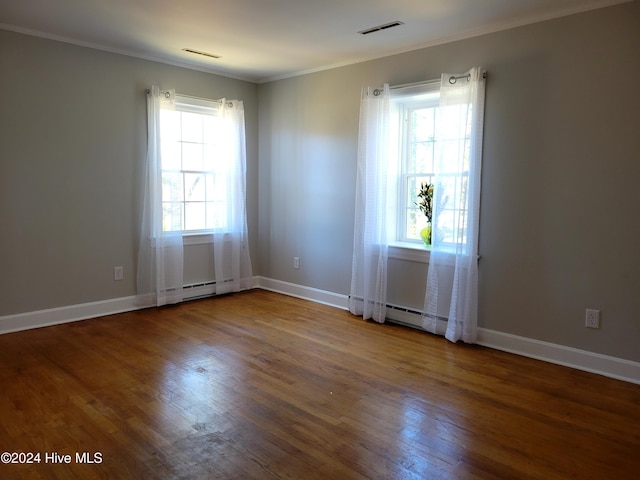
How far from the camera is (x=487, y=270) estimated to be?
3742 mm

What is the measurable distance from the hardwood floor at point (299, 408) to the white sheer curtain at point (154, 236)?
744mm

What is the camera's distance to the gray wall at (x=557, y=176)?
3082mm

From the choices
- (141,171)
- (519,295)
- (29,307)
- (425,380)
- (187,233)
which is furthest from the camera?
(187,233)

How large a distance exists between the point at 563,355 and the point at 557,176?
1.32 meters

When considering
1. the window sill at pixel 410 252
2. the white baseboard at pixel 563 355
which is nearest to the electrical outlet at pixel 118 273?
the window sill at pixel 410 252

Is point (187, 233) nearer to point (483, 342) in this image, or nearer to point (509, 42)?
point (483, 342)

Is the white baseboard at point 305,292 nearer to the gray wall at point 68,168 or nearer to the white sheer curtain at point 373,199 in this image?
the white sheer curtain at point 373,199

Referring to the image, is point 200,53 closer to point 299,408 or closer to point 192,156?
point 192,156

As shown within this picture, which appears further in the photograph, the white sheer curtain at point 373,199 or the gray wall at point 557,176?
the white sheer curtain at point 373,199

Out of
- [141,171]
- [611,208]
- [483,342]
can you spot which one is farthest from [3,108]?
[611,208]

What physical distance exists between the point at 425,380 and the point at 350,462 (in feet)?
3.63

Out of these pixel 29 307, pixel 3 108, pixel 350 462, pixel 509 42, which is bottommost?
pixel 350 462

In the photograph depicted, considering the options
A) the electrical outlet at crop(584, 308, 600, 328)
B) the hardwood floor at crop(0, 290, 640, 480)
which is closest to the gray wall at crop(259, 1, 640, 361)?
the electrical outlet at crop(584, 308, 600, 328)

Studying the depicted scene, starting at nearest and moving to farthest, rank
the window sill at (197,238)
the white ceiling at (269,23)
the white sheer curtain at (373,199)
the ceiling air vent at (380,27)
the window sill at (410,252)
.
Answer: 1. the white ceiling at (269,23)
2. the ceiling air vent at (380,27)
3. the window sill at (410,252)
4. the white sheer curtain at (373,199)
5. the window sill at (197,238)
